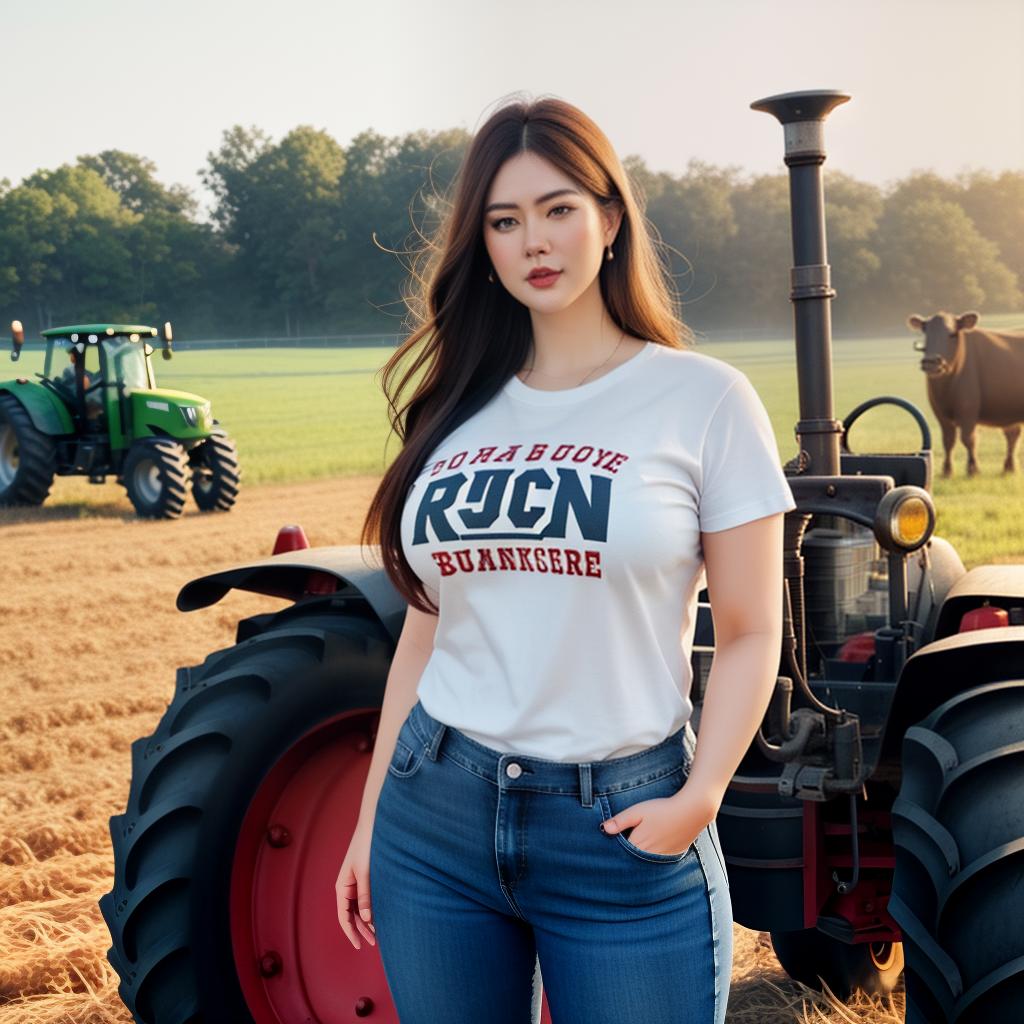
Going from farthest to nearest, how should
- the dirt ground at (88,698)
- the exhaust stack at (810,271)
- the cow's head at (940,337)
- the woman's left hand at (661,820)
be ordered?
the cow's head at (940,337), the dirt ground at (88,698), the exhaust stack at (810,271), the woman's left hand at (661,820)

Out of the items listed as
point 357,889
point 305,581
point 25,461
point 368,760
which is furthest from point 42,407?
point 357,889

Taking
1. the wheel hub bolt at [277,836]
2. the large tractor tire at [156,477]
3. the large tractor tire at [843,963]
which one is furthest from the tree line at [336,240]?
the wheel hub bolt at [277,836]

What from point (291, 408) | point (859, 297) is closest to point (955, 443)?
point (859, 297)

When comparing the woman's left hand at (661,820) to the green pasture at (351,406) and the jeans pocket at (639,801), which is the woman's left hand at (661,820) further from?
the green pasture at (351,406)

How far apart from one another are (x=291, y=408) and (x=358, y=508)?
4156 mm

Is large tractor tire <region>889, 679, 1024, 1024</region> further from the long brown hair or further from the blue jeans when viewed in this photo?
the long brown hair

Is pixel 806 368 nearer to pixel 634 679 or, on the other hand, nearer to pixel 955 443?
pixel 634 679

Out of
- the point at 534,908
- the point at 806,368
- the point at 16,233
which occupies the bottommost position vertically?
the point at 534,908

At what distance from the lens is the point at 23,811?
4422mm

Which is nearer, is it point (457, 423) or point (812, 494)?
point (457, 423)

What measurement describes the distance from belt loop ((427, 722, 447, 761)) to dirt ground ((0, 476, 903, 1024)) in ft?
6.03

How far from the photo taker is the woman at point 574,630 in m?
1.45

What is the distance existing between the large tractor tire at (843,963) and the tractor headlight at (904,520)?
126 centimetres

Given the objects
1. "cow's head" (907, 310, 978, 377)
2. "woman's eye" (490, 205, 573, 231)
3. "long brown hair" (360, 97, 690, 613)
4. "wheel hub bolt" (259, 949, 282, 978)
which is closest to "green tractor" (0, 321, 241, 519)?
"cow's head" (907, 310, 978, 377)
